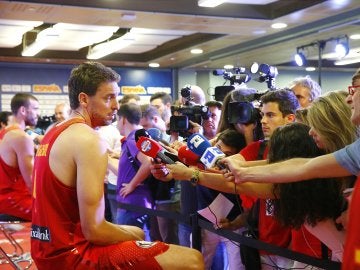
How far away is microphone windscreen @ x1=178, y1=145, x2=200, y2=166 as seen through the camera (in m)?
2.69

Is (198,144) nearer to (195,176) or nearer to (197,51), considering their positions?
(195,176)

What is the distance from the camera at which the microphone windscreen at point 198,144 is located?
8.00 ft

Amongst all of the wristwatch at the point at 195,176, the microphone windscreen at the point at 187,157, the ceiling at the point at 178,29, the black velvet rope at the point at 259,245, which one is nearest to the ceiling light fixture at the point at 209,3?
the ceiling at the point at 178,29

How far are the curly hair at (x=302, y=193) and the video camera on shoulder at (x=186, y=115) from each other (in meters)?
1.31

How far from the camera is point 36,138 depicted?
628 centimetres

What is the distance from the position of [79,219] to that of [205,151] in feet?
2.08

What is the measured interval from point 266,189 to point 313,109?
1.36 ft

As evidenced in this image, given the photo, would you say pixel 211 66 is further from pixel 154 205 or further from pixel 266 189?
pixel 266 189

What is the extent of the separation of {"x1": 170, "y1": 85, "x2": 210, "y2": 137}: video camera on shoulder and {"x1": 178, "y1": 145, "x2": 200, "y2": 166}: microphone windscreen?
82cm

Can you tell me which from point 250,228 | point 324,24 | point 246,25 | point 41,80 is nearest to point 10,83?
point 41,80

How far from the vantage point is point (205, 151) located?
2.40 m

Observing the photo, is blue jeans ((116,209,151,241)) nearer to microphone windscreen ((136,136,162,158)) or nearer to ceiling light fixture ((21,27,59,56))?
microphone windscreen ((136,136,162,158))

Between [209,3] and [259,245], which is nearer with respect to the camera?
[259,245]

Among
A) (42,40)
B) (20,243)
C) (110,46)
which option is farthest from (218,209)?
(110,46)
